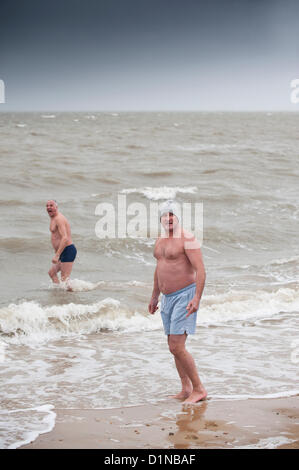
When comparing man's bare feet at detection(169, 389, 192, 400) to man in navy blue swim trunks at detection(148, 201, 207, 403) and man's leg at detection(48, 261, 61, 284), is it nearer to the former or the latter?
man in navy blue swim trunks at detection(148, 201, 207, 403)

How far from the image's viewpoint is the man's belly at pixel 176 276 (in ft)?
17.1

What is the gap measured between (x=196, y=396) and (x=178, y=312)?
0.81 metres

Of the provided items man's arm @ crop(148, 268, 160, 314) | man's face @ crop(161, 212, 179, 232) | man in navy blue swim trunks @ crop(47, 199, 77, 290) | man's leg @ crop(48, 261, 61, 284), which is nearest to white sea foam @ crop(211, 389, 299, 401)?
man's arm @ crop(148, 268, 160, 314)

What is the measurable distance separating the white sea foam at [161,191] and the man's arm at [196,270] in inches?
627

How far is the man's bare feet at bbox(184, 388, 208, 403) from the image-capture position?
17.3 ft

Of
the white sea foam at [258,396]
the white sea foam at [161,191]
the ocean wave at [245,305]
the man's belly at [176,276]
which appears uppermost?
the man's belly at [176,276]

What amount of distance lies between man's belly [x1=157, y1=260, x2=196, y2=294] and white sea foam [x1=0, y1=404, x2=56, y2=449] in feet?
4.83

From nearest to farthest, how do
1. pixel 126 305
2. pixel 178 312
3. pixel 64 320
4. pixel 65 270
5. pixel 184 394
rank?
pixel 178 312 → pixel 184 394 → pixel 64 320 → pixel 126 305 → pixel 65 270

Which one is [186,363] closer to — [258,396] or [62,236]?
[258,396]

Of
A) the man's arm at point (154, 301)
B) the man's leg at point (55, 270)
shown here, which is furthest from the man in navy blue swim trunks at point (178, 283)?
the man's leg at point (55, 270)

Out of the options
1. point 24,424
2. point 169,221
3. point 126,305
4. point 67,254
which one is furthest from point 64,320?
point 169,221

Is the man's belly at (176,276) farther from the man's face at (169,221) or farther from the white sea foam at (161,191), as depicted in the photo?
the white sea foam at (161,191)

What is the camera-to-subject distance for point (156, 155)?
34000 millimetres

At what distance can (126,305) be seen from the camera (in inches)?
371
